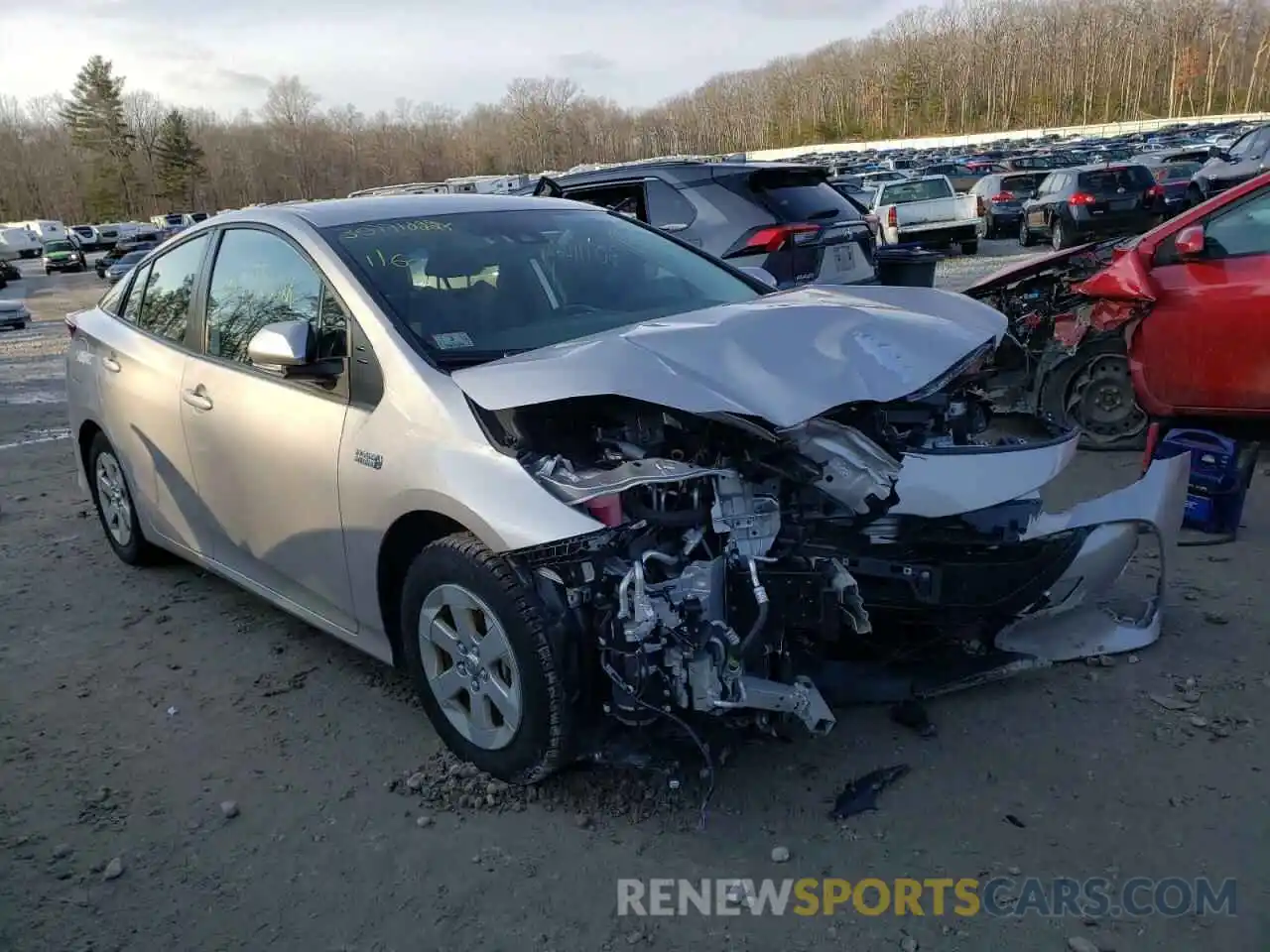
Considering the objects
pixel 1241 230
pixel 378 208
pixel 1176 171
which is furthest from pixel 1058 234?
pixel 378 208

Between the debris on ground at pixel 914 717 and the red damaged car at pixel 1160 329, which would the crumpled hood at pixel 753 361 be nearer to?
the debris on ground at pixel 914 717

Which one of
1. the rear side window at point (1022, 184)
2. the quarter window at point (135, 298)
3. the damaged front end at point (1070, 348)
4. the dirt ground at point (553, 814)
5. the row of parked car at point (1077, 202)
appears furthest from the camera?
the rear side window at point (1022, 184)

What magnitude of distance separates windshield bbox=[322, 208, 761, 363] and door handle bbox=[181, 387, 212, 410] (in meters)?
0.89

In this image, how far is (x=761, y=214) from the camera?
7.68 m

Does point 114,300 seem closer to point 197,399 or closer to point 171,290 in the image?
point 171,290

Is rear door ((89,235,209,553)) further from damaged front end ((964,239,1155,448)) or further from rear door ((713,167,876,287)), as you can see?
damaged front end ((964,239,1155,448))

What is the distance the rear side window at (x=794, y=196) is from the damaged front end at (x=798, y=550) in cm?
444

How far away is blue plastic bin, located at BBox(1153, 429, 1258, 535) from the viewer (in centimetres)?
480

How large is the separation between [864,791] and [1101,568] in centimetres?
118

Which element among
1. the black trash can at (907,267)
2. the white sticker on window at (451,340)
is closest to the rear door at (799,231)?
the black trash can at (907,267)

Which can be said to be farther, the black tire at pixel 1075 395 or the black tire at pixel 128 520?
the black tire at pixel 1075 395

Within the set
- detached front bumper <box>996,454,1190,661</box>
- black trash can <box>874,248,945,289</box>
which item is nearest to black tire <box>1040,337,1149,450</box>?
black trash can <box>874,248,945,289</box>

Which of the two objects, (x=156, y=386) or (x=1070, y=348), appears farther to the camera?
A: (x=1070, y=348)

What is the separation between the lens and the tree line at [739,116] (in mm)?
90188
